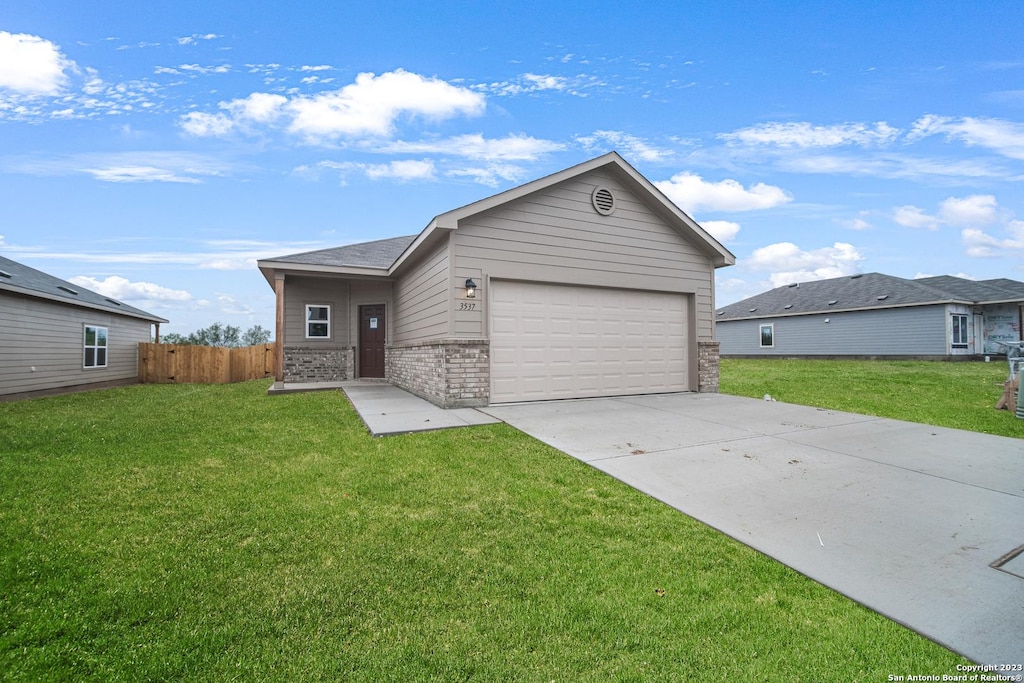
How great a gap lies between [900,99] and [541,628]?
1352cm

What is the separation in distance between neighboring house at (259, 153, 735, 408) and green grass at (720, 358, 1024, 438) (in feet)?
8.76

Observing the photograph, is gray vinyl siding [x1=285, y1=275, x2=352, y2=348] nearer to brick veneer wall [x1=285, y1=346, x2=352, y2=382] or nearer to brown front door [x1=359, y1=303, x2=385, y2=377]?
brick veneer wall [x1=285, y1=346, x2=352, y2=382]

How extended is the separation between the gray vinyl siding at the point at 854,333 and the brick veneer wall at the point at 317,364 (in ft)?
79.0

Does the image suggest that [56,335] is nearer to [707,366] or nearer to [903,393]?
[707,366]

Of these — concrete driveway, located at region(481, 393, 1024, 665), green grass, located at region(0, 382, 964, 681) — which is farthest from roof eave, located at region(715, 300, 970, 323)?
green grass, located at region(0, 382, 964, 681)

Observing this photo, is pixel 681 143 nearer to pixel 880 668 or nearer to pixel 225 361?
pixel 880 668

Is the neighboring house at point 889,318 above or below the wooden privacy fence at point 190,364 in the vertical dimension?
above

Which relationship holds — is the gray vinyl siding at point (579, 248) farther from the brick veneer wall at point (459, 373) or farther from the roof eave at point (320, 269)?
the roof eave at point (320, 269)

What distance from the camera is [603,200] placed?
30.5ft

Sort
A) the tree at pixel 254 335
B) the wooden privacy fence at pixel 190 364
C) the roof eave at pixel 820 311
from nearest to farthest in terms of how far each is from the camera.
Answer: the wooden privacy fence at pixel 190 364
the roof eave at pixel 820 311
the tree at pixel 254 335

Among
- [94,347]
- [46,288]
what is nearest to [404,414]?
[46,288]

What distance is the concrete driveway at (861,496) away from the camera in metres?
2.28

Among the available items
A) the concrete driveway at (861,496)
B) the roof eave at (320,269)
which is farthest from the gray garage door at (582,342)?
the roof eave at (320,269)

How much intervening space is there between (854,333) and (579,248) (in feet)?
70.4
